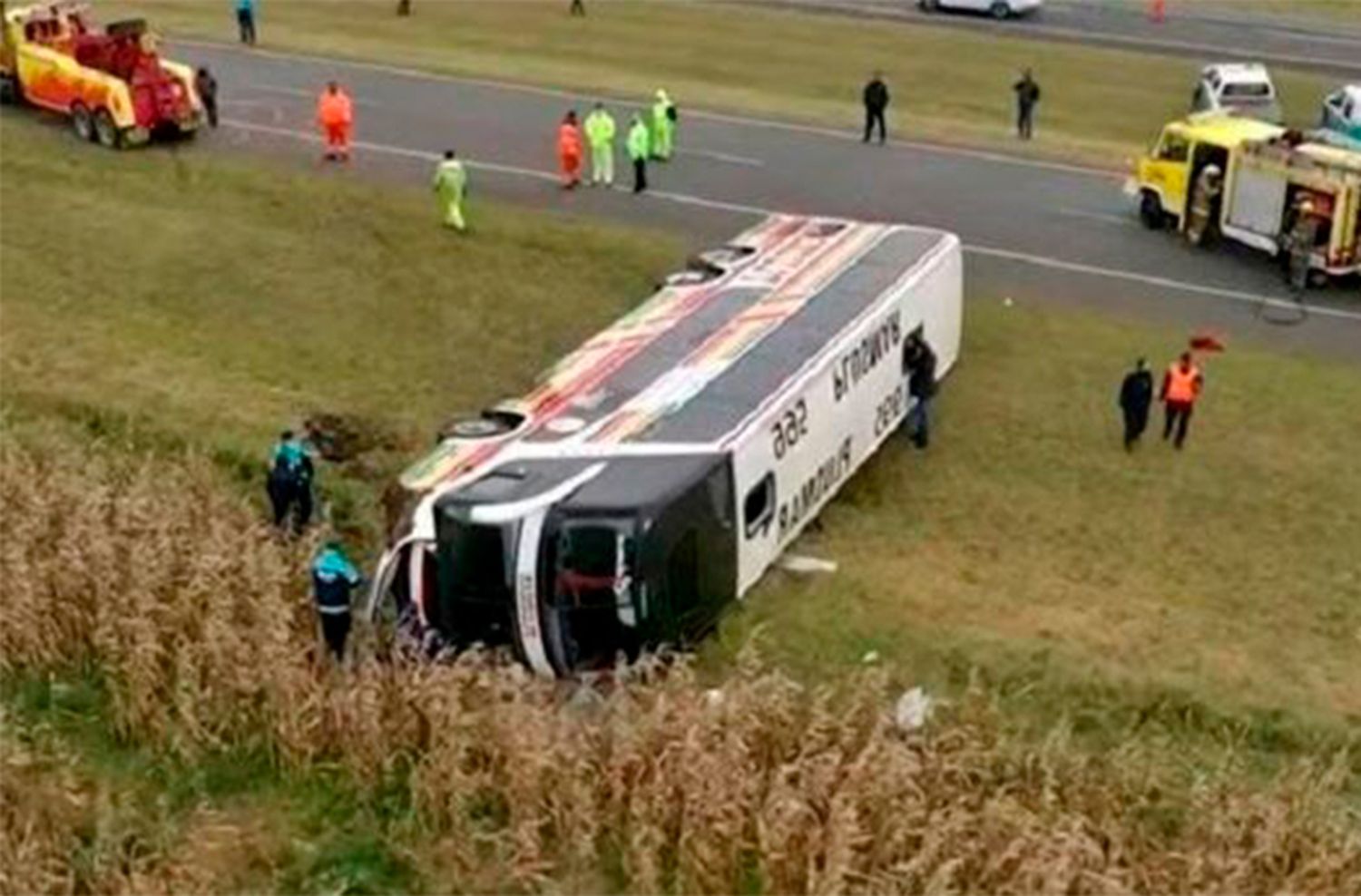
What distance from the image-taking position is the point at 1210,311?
92.6ft

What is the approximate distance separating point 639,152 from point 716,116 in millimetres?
6495

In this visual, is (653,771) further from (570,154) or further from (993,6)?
(993,6)

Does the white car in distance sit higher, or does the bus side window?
the white car in distance

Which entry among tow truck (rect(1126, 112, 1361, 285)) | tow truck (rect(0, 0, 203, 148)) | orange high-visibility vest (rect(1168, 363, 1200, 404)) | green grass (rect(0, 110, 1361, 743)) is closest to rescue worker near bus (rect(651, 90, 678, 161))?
green grass (rect(0, 110, 1361, 743))

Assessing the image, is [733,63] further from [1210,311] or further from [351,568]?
[351,568]

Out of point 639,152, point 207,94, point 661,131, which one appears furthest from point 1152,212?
point 207,94

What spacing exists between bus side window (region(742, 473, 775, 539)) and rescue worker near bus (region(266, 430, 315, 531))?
4845mm

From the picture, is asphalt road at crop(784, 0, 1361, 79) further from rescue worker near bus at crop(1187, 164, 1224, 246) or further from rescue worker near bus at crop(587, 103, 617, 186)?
rescue worker near bus at crop(587, 103, 617, 186)

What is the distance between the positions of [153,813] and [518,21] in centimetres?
3548

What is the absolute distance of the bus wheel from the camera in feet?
104

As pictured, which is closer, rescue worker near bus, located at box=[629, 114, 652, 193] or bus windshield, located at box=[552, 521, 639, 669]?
bus windshield, located at box=[552, 521, 639, 669]

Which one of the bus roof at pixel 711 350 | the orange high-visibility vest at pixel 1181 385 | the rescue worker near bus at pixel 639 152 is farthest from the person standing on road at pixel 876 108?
the orange high-visibility vest at pixel 1181 385

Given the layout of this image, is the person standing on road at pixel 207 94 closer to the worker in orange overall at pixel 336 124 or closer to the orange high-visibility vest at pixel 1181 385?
the worker in orange overall at pixel 336 124

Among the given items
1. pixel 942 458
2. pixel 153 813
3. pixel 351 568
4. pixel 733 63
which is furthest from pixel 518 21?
pixel 153 813
